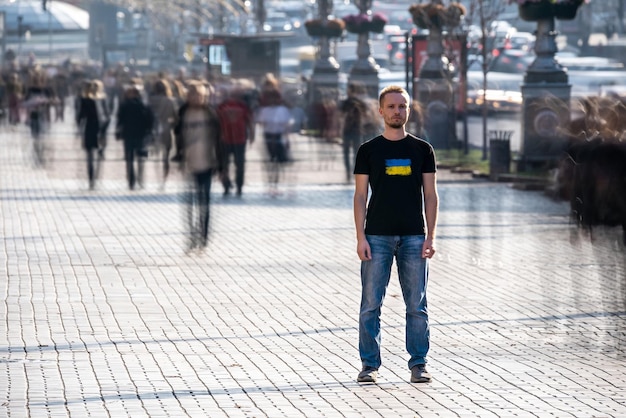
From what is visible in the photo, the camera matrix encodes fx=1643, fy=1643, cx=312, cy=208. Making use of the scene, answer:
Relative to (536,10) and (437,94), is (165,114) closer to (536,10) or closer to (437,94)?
(536,10)

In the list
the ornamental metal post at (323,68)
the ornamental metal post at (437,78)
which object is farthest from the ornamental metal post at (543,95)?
the ornamental metal post at (323,68)

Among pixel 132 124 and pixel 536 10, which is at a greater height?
pixel 536 10

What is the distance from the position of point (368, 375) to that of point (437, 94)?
2583 centimetres

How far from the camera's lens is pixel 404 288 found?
372 inches

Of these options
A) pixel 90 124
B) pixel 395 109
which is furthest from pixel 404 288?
pixel 90 124

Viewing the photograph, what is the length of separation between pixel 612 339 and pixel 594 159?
1.45 m

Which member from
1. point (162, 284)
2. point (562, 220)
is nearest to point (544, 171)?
point (562, 220)

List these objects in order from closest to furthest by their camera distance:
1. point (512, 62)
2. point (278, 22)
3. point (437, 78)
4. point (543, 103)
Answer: point (543, 103) → point (437, 78) → point (512, 62) → point (278, 22)

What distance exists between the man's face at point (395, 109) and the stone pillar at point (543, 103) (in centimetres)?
1872

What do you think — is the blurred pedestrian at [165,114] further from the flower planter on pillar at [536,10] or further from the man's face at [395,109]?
the man's face at [395,109]

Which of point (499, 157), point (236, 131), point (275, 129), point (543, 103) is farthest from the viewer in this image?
point (543, 103)

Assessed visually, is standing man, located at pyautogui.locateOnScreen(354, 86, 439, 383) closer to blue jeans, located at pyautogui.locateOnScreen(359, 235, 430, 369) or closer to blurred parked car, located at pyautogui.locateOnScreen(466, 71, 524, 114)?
blue jeans, located at pyautogui.locateOnScreen(359, 235, 430, 369)

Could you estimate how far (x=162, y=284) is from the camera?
14133 mm

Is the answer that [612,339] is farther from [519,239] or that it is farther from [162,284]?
[519,239]
